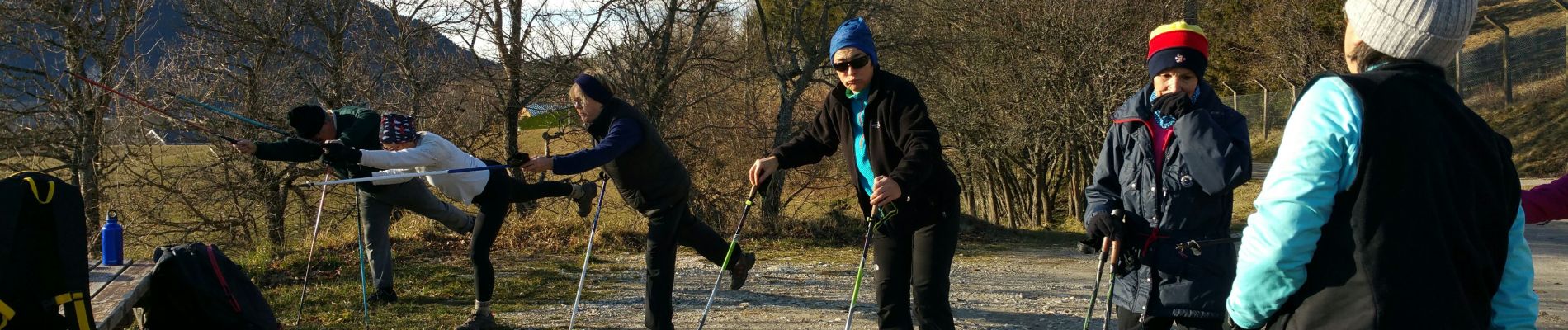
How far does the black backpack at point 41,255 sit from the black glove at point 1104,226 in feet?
11.9

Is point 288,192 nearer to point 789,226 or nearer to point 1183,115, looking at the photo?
point 789,226

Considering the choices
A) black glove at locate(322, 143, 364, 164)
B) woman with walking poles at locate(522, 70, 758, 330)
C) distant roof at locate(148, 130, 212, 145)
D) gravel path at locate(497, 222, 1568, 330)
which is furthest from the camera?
distant roof at locate(148, 130, 212, 145)

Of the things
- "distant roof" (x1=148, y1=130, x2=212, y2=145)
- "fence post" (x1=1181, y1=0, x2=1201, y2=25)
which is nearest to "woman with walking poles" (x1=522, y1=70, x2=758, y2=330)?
"distant roof" (x1=148, y1=130, x2=212, y2=145)

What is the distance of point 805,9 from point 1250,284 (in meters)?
11.0

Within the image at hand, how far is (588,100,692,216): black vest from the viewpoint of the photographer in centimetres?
527

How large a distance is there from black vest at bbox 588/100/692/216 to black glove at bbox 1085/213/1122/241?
242cm

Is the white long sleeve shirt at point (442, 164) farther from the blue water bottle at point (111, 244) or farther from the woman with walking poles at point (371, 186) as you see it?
the blue water bottle at point (111, 244)

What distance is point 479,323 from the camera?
598 centimetres

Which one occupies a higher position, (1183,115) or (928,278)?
(1183,115)

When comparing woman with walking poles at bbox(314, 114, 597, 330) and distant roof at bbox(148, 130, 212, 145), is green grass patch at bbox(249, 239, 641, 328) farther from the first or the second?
distant roof at bbox(148, 130, 212, 145)

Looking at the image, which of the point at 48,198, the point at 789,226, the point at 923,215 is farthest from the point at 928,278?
the point at 789,226

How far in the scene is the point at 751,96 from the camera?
1298 centimetres

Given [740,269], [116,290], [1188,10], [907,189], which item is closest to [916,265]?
[907,189]

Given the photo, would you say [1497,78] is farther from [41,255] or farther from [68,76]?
[41,255]
